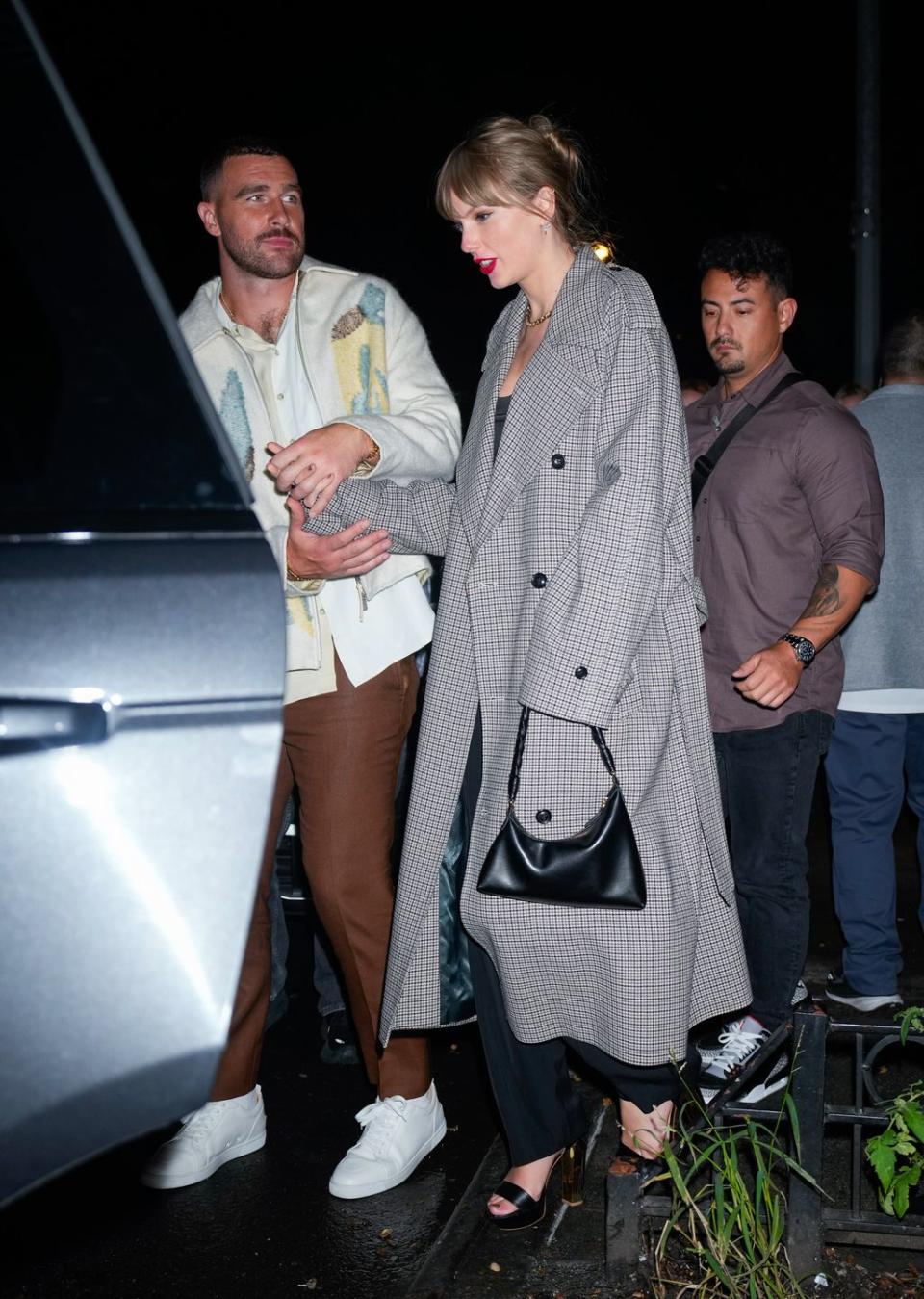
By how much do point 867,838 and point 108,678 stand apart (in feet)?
11.4

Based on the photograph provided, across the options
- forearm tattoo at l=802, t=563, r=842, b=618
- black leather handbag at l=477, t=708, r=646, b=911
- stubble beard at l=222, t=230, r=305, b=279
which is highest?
stubble beard at l=222, t=230, r=305, b=279

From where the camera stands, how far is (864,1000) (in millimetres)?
4242

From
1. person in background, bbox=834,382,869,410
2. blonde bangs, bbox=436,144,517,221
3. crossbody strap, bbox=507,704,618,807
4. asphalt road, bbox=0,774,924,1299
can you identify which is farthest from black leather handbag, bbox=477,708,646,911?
person in background, bbox=834,382,869,410

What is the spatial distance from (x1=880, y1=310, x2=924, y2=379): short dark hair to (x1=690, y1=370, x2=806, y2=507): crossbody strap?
0.76 meters

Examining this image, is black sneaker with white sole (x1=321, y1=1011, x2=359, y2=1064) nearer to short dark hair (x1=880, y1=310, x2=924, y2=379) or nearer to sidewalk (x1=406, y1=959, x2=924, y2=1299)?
sidewalk (x1=406, y1=959, x2=924, y2=1299)

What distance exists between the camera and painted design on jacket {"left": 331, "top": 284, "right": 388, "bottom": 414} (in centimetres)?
316

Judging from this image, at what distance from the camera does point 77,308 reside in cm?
134

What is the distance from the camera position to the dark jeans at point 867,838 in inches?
167

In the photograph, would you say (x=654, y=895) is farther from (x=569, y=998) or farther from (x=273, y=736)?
(x=273, y=736)

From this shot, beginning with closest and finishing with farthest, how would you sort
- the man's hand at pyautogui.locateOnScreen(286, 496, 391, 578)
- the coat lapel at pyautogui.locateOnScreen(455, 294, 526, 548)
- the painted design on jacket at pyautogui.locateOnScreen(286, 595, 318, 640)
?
the coat lapel at pyautogui.locateOnScreen(455, 294, 526, 548) → the man's hand at pyautogui.locateOnScreen(286, 496, 391, 578) → the painted design on jacket at pyautogui.locateOnScreen(286, 595, 318, 640)

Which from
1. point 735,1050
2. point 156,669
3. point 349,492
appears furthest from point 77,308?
point 735,1050

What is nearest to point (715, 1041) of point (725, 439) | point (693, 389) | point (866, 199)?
point (725, 439)

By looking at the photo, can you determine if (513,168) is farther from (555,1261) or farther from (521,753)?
(555,1261)

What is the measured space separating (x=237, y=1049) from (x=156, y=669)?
2.23 metres
